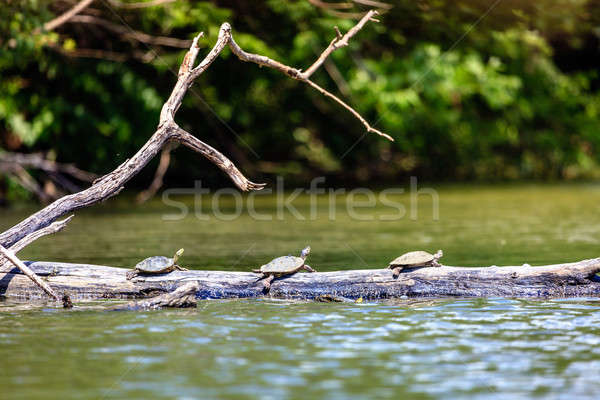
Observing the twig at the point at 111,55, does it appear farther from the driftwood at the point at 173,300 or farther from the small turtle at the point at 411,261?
the small turtle at the point at 411,261

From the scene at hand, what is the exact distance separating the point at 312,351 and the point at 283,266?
7.35 ft

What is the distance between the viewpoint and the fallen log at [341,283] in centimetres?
841

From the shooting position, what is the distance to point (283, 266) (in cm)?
861

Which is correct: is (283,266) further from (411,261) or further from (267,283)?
(411,261)

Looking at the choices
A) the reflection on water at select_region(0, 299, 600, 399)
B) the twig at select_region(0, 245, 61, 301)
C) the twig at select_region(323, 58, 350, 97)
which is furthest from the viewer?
the twig at select_region(323, 58, 350, 97)

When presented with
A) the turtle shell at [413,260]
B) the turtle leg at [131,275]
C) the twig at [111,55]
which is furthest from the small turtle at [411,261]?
the twig at [111,55]

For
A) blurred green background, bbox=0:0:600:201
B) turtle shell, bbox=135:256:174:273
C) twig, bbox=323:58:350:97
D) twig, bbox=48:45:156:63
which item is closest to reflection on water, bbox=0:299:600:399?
turtle shell, bbox=135:256:174:273

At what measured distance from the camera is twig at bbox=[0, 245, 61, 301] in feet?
27.1

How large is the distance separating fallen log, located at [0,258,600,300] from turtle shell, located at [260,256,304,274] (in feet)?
0.37

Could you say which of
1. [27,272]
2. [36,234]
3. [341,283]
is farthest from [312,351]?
[36,234]

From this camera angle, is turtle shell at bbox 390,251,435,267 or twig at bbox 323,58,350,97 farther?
twig at bbox 323,58,350,97

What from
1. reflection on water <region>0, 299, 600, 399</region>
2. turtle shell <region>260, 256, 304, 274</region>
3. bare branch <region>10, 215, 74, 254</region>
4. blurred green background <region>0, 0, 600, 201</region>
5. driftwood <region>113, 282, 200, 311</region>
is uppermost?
blurred green background <region>0, 0, 600, 201</region>

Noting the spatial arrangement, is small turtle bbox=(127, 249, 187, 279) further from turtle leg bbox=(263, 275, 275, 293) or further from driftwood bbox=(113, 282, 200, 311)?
turtle leg bbox=(263, 275, 275, 293)

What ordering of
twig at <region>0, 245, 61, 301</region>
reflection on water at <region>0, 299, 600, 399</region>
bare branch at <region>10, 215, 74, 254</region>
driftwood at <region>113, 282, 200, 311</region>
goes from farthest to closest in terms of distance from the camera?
bare branch at <region>10, 215, 74, 254</region> → twig at <region>0, 245, 61, 301</region> → driftwood at <region>113, 282, 200, 311</region> → reflection on water at <region>0, 299, 600, 399</region>
